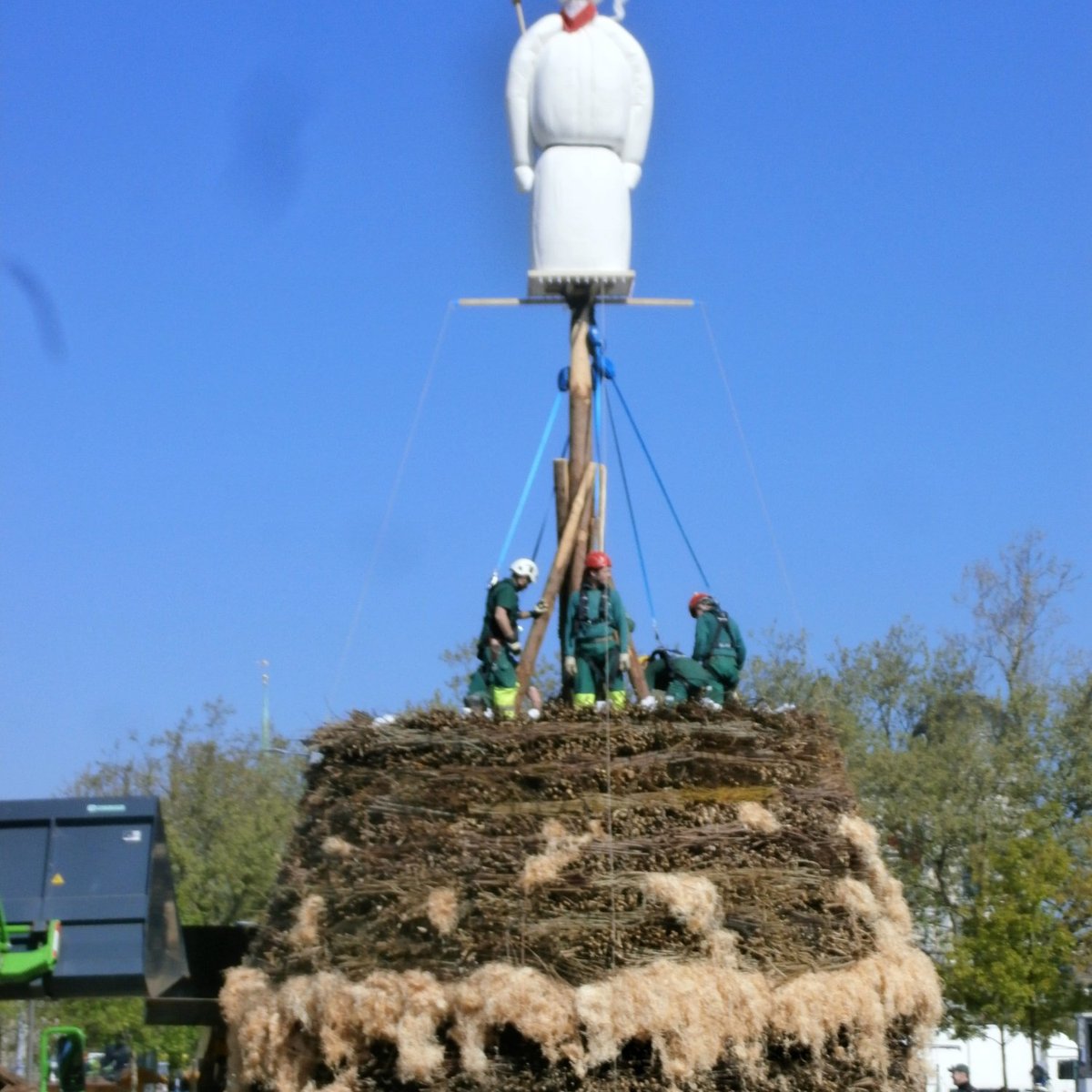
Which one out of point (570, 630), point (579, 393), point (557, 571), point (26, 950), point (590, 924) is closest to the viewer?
point (590, 924)

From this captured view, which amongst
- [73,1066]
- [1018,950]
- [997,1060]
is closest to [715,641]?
[73,1066]

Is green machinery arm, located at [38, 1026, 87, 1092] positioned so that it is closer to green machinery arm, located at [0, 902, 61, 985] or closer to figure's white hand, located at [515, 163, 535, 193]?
green machinery arm, located at [0, 902, 61, 985]

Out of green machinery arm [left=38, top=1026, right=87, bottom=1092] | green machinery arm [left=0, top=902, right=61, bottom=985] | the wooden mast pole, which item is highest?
the wooden mast pole

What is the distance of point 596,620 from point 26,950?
4437mm

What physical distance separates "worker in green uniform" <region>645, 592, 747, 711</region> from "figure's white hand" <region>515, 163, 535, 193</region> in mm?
3487

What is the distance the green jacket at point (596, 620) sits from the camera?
1381cm

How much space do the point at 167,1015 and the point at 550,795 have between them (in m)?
5.84

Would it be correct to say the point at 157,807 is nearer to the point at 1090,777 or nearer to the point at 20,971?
the point at 20,971

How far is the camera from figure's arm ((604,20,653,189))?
1516cm

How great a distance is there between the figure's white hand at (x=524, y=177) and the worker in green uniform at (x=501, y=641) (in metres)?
2.93

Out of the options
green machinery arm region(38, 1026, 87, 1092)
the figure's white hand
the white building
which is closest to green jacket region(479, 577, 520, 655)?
the figure's white hand

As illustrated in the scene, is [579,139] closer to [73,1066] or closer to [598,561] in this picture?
[598,561]

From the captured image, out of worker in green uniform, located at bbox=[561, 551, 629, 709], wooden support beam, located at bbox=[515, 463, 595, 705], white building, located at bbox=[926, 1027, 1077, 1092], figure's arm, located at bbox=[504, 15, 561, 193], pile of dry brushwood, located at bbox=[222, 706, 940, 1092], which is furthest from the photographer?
white building, located at bbox=[926, 1027, 1077, 1092]

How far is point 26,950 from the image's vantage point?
13.0m
